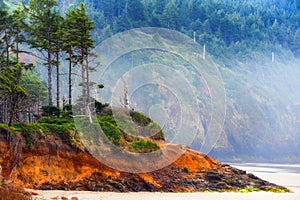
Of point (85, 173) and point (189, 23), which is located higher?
point (189, 23)

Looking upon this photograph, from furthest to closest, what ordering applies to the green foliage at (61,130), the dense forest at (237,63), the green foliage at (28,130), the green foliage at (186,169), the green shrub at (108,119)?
the dense forest at (237,63) → the green shrub at (108,119) → the green foliage at (186,169) → the green foliage at (61,130) → the green foliage at (28,130)

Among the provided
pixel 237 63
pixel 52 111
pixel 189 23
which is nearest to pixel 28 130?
pixel 52 111

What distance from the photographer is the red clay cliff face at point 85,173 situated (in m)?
37.9

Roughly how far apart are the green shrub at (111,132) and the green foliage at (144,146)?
121cm

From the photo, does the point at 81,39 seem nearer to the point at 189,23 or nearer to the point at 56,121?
the point at 56,121

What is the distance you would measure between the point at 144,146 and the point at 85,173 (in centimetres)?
636

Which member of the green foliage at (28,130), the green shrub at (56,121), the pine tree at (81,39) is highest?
the pine tree at (81,39)

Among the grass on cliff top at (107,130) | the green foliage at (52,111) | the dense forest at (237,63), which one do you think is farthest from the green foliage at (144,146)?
the dense forest at (237,63)

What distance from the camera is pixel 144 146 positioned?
4575 cm

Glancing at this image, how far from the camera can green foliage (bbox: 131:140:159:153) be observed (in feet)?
148

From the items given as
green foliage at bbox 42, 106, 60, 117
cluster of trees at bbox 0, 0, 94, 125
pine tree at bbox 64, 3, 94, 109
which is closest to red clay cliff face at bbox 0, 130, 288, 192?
cluster of trees at bbox 0, 0, 94, 125

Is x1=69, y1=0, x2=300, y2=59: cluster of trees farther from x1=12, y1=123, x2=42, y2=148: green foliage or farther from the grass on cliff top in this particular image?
x1=12, y1=123, x2=42, y2=148: green foliage

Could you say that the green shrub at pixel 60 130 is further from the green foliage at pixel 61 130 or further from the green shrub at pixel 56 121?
the green shrub at pixel 56 121

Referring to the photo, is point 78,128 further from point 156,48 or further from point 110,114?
point 156,48
